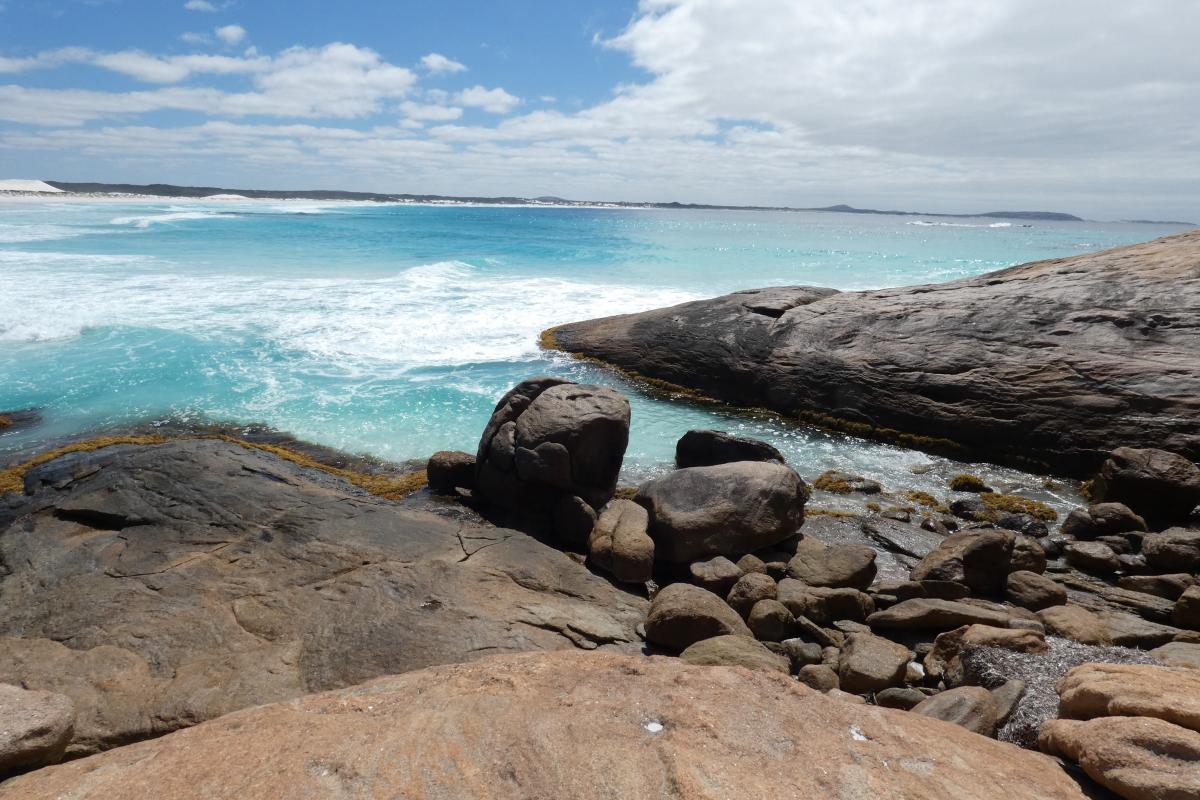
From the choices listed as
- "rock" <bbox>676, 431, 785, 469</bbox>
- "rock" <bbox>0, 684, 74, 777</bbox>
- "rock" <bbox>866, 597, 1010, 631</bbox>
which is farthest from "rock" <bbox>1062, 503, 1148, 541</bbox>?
"rock" <bbox>0, 684, 74, 777</bbox>

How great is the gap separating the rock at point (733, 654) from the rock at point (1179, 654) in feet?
7.78

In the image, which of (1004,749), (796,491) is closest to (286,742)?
(1004,749)

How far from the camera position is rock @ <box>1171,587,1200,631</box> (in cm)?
507

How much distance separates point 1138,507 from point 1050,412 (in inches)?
76.0

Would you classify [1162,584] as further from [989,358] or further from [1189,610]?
[989,358]

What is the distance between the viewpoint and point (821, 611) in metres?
5.29

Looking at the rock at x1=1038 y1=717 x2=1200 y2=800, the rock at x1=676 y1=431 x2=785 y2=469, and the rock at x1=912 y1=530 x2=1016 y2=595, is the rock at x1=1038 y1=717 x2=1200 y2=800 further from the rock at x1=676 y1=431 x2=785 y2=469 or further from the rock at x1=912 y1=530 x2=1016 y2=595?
the rock at x1=676 y1=431 x2=785 y2=469

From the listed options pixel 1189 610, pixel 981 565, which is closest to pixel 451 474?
pixel 981 565

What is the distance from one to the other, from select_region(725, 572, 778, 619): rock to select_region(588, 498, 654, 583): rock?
85 centimetres

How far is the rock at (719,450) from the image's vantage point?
8.16m

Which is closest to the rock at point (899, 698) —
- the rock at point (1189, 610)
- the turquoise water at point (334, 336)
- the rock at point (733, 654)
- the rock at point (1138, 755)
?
the rock at point (733, 654)

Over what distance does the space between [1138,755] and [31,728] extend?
4.73 m

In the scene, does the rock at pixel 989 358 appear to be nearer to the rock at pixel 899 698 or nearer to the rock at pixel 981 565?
the rock at pixel 981 565

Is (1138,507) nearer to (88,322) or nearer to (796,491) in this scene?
(796,491)
